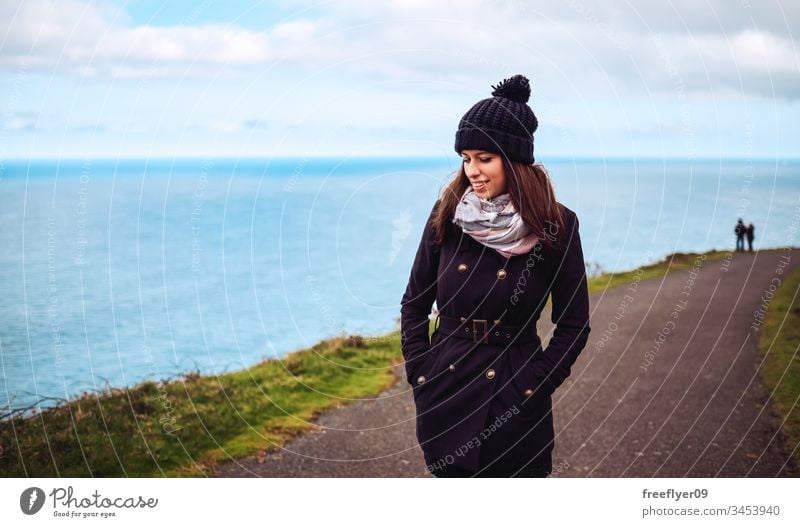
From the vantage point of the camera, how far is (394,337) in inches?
293

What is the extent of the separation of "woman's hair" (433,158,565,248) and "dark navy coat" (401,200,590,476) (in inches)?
1.1

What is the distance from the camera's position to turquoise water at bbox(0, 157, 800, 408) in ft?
15.5

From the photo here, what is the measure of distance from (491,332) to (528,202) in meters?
0.50

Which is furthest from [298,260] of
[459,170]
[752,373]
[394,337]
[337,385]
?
[459,170]

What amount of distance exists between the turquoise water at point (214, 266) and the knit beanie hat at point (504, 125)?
43 centimetres

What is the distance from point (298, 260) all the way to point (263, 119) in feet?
55.7

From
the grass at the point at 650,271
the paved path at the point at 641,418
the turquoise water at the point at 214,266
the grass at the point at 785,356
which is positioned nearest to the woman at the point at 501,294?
the turquoise water at the point at 214,266

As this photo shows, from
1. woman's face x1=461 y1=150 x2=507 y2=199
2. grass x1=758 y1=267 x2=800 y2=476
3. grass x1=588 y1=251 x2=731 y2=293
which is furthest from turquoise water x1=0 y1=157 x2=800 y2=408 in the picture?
grass x1=758 y1=267 x2=800 y2=476

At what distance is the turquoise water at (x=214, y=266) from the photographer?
4.73 meters

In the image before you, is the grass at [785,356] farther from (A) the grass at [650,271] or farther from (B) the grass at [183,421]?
(A) the grass at [650,271]

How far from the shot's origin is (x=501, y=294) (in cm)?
277

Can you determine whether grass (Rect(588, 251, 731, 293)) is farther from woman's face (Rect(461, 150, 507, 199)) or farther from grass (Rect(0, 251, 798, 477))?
woman's face (Rect(461, 150, 507, 199))

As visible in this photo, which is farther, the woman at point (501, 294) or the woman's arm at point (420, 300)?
the woman's arm at point (420, 300)

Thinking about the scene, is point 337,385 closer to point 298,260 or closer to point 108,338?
point 108,338
